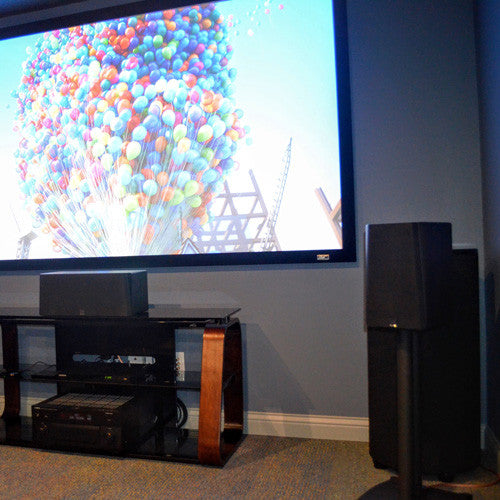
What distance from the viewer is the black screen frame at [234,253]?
7.08 feet

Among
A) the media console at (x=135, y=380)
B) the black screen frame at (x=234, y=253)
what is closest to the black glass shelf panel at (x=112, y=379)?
the media console at (x=135, y=380)

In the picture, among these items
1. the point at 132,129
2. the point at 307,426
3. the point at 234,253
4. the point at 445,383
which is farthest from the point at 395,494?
the point at 132,129

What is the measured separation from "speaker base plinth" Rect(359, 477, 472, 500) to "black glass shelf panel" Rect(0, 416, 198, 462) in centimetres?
73

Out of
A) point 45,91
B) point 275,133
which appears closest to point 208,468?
point 275,133

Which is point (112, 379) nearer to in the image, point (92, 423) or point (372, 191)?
point (92, 423)

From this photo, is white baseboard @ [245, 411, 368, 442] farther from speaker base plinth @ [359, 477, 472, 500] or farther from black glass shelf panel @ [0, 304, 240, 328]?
black glass shelf panel @ [0, 304, 240, 328]

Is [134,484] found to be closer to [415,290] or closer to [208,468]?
[208,468]

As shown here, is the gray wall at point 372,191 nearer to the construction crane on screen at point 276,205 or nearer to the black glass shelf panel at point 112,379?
the construction crane on screen at point 276,205

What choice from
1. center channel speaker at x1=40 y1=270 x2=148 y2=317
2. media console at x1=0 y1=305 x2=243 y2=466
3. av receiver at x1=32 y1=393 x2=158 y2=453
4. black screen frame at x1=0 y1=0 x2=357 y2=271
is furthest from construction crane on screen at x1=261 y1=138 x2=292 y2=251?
av receiver at x1=32 y1=393 x2=158 y2=453

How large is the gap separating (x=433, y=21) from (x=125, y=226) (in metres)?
1.80

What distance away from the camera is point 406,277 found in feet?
4.49

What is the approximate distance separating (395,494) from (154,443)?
108 cm

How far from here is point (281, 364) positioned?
2.29 meters

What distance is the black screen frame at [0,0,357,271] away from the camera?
2.16m
